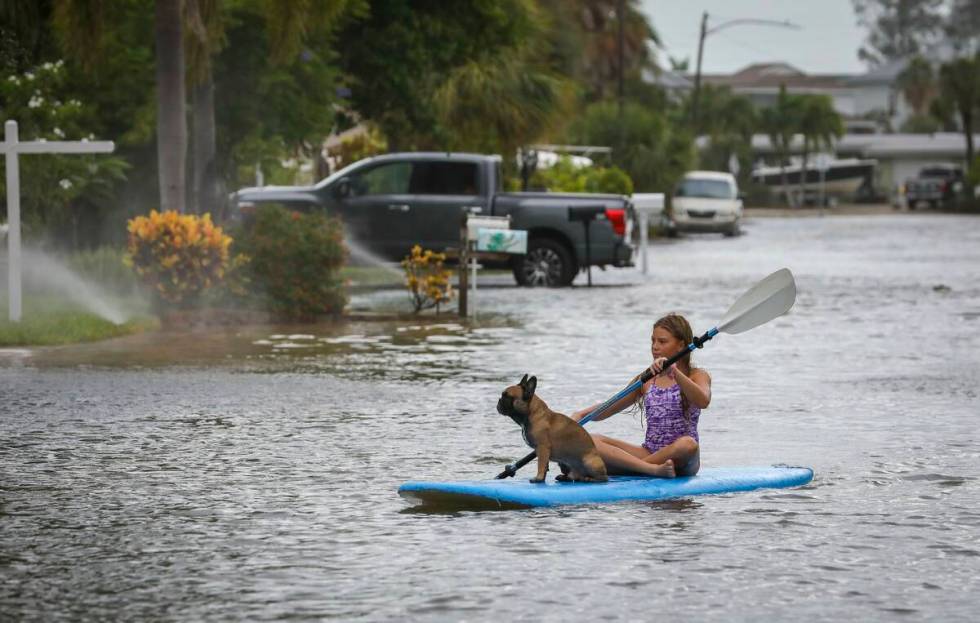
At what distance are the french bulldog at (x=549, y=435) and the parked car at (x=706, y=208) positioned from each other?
48040 mm

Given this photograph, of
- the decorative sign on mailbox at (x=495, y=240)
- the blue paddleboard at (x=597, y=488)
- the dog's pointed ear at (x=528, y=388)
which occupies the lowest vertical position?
the blue paddleboard at (x=597, y=488)

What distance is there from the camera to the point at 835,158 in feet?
366

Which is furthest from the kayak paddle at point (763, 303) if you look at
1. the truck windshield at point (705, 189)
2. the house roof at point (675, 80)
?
the house roof at point (675, 80)

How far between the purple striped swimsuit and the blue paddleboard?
0.77 ft

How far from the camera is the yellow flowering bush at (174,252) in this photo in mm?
22391

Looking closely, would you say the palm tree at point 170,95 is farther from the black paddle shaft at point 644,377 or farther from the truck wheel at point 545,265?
the black paddle shaft at point 644,377

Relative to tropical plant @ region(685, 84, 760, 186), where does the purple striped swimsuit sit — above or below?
below

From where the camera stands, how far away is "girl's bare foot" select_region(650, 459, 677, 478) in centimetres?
1032

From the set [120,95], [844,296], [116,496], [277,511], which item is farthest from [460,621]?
[120,95]

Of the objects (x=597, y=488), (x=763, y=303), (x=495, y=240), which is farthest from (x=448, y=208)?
(x=597, y=488)

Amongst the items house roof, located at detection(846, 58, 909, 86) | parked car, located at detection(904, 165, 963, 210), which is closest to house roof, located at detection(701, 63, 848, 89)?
house roof, located at detection(846, 58, 909, 86)

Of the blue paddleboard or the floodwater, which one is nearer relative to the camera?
the floodwater

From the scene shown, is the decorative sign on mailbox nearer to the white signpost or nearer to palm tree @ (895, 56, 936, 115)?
the white signpost

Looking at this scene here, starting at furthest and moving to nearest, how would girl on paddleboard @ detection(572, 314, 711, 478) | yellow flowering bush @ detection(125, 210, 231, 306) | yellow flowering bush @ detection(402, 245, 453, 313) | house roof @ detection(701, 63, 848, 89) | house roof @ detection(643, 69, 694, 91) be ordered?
house roof @ detection(701, 63, 848, 89)
house roof @ detection(643, 69, 694, 91)
yellow flowering bush @ detection(402, 245, 453, 313)
yellow flowering bush @ detection(125, 210, 231, 306)
girl on paddleboard @ detection(572, 314, 711, 478)
